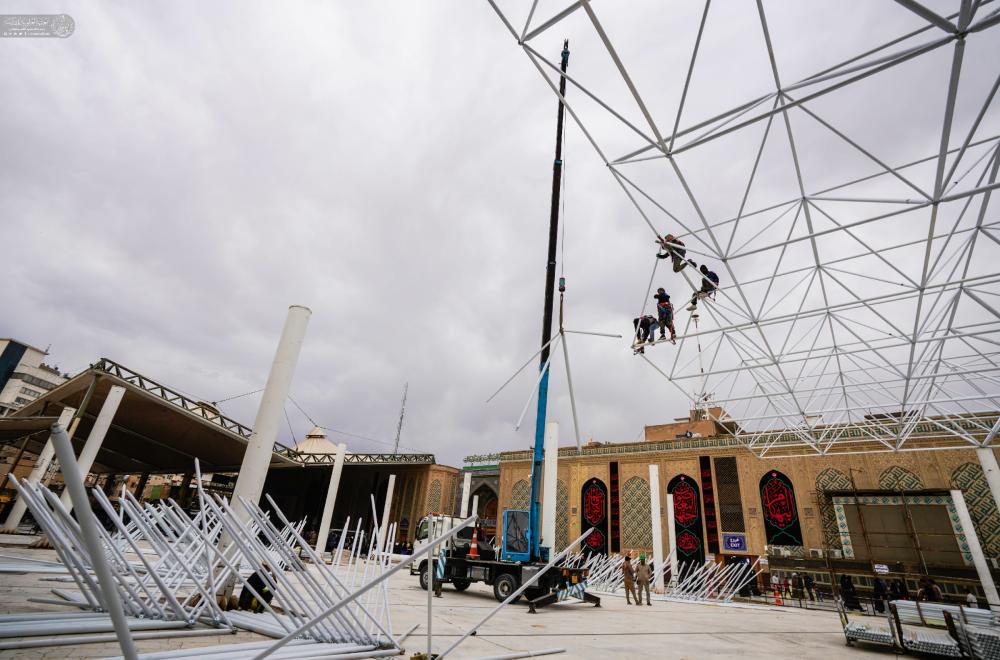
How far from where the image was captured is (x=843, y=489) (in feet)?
68.7

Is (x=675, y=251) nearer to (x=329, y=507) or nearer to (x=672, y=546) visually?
(x=672, y=546)

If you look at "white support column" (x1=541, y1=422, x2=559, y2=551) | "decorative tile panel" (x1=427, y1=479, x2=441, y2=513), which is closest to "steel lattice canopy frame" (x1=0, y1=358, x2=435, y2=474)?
"decorative tile panel" (x1=427, y1=479, x2=441, y2=513)

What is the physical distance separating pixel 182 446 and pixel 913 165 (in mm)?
30604

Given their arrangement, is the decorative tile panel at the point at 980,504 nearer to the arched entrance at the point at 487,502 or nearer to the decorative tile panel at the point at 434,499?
the arched entrance at the point at 487,502

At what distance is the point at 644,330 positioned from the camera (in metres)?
12.3

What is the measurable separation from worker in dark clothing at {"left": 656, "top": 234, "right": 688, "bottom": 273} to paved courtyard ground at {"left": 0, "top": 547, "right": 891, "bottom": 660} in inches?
270

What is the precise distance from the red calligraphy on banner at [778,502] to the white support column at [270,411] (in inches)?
926

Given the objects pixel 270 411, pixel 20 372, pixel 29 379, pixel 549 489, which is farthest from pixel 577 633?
pixel 29 379

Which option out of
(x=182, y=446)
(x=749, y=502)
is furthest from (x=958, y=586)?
(x=182, y=446)

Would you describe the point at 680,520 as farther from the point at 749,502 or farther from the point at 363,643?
the point at 363,643

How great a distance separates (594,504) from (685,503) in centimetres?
525

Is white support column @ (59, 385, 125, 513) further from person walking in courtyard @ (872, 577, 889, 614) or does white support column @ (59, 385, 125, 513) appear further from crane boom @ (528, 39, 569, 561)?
person walking in courtyard @ (872, 577, 889, 614)

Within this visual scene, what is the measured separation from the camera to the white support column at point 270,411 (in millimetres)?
6473

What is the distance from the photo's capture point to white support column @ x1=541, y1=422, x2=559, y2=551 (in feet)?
46.4
